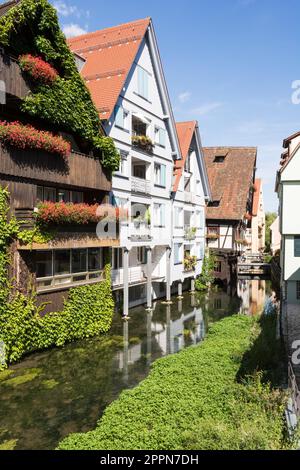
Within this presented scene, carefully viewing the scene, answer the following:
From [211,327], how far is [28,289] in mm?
10693

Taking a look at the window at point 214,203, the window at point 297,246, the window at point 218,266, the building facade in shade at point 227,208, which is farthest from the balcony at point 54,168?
the window at point 214,203

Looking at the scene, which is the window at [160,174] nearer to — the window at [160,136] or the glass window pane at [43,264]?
the window at [160,136]

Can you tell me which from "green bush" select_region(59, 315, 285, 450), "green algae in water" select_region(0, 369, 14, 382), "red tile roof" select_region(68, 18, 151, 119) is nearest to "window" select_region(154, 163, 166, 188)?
"red tile roof" select_region(68, 18, 151, 119)

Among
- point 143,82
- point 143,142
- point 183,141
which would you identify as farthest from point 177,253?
point 143,82

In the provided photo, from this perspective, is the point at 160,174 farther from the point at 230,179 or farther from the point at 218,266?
the point at 230,179

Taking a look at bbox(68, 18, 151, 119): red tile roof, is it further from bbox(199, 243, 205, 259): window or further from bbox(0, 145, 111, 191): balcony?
bbox(199, 243, 205, 259): window

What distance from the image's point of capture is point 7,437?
1030 cm

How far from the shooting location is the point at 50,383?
14.1 metres

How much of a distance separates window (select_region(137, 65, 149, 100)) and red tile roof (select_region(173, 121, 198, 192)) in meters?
7.35

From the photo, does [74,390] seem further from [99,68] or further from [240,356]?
[99,68]

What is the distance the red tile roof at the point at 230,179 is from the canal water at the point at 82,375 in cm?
1850

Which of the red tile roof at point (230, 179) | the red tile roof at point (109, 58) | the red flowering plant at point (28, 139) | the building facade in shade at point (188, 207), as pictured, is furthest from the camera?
the red tile roof at point (230, 179)

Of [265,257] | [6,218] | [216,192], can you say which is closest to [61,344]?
[6,218]

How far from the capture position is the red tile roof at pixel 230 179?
42.4 meters
